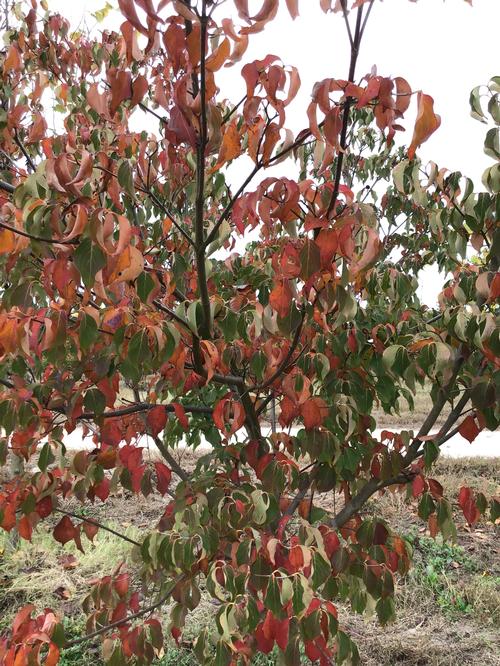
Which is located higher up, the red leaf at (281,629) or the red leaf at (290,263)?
the red leaf at (290,263)

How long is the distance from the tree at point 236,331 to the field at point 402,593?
3.63 ft

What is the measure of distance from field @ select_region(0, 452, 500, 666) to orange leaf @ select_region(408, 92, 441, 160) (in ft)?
8.14

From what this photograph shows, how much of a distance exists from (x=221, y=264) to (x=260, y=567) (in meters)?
1.36

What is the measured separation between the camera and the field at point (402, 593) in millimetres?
2955

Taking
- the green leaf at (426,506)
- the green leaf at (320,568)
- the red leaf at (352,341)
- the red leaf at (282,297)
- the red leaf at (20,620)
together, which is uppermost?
the red leaf at (282,297)

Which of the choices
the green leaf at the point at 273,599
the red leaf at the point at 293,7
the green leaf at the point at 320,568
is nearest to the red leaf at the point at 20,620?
the green leaf at the point at 273,599

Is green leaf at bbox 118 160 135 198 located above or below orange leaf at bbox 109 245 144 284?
above

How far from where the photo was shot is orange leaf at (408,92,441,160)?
1.04 meters

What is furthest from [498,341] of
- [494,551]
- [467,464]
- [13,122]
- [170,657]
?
[467,464]

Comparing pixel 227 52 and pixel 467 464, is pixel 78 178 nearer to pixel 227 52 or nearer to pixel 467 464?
pixel 227 52

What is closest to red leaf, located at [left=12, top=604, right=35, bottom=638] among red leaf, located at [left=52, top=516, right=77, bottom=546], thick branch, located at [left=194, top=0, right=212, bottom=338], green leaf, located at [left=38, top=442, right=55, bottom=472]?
red leaf, located at [left=52, top=516, right=77, bottom=546]

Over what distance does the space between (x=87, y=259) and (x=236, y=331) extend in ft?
2.03

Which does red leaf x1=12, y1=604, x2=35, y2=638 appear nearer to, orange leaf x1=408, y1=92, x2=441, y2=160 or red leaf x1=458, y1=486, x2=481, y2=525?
red leaf x1=458, y1=486, x2=481, y2=525

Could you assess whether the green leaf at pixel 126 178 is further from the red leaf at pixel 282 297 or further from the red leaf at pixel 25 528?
the red leaf at pixel 25 528
